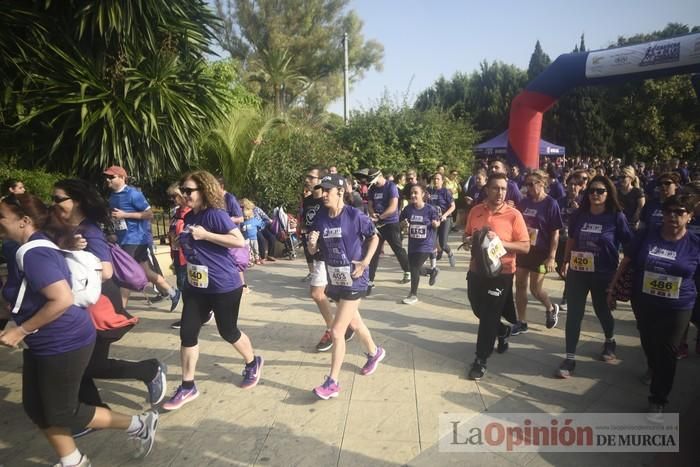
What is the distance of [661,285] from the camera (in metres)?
3.20

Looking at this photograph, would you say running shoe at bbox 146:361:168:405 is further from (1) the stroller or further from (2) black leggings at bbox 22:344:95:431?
(1) the stroller

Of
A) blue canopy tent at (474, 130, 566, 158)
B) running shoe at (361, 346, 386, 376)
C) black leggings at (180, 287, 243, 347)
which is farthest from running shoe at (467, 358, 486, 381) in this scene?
blue canopy tent at (474, 130, 566, 158)

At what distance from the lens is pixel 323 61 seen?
34.2 meters

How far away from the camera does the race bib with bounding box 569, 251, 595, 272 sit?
12.9 feet

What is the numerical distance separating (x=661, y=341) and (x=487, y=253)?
135 cm

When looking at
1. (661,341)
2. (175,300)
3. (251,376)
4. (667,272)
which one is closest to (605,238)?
(667,272)

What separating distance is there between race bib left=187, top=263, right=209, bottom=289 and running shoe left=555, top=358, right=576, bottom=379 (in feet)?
10.3

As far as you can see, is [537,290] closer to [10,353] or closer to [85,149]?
[10,353]

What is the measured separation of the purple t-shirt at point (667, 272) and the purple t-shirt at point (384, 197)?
12.2 feet

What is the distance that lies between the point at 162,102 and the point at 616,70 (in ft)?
36.1

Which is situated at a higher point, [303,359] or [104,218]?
[104,218]

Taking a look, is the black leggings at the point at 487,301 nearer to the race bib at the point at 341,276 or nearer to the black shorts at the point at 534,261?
the black shorts at the point at 534,261

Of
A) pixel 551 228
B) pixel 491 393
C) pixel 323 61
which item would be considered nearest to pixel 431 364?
pixel 491 393

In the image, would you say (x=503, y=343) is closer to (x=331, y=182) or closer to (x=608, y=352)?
(x=608, y=352)
